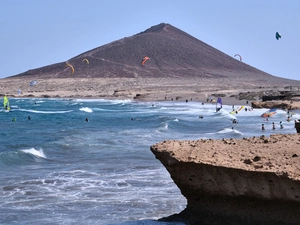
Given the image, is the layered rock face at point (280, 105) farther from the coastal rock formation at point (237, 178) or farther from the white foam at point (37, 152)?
the coastal rock formation at point (237, 178)

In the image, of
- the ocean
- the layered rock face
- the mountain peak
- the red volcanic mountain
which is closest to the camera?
the ocean

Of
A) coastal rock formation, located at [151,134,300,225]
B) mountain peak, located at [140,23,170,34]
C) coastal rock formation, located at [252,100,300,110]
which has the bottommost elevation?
coastal rock formation, located at [252,100,300,110]

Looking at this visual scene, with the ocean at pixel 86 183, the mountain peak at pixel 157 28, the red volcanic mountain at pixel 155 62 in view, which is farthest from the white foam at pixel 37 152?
the mountain peak at pixel 157 28

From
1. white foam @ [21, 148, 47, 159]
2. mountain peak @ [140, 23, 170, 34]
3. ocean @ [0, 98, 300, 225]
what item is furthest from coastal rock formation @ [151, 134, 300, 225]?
mountain peak @ [140, 23, 170, 34]

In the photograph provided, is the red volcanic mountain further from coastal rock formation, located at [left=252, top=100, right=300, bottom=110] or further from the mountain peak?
coastal rock formation, located at [left=252, top=100, right=300, bottom=110]

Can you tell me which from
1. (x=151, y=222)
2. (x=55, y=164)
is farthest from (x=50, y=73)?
(x=151, y=222)

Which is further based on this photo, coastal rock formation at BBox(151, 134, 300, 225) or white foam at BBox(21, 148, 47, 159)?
white foam at BBox(21, 148, 47, 159)

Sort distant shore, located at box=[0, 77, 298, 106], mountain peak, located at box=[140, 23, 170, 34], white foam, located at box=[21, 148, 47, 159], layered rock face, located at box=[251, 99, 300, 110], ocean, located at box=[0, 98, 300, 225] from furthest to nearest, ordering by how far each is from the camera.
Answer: mountain peak, located at box=[140, 23, 170, 34], distant shore, located at box=[0, 77, 298, 106], layered rock face, located at box=[251, 99, 300, 110], white foam, located at box=[21, 148, 47, 159], ocean, located at box=[0, 98, 300, 225]
